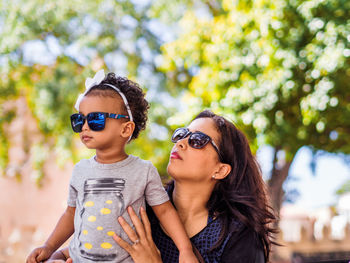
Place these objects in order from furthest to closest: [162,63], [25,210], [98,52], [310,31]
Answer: [25,210] < [98,52] < [162,63] < [310,31]

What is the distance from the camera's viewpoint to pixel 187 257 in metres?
2.08

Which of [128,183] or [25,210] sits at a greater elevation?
[128,183]

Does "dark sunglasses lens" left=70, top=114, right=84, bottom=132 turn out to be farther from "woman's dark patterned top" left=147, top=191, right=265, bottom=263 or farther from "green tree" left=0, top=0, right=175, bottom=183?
"green tree" left=0, top=0, right=175, bottom=183

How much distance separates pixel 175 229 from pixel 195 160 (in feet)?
1.52

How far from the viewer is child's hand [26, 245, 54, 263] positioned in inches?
91.7

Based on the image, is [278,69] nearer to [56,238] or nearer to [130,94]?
[130,94]

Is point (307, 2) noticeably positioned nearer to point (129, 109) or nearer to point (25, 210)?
point (129, 109)

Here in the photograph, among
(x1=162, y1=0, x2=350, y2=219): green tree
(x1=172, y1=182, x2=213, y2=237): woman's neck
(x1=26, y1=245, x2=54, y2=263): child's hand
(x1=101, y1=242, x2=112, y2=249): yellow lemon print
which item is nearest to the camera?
(x1=101, y1=242, x2=112, y2=249): yellow lemon print

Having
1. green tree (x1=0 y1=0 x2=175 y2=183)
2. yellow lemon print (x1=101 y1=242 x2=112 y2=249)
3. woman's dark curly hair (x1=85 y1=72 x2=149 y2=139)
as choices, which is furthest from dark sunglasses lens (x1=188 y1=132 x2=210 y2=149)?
green tree (x1=0 y1=0 x2=175 y2=183)

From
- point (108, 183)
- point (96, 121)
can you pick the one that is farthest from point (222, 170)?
point (96, 121)

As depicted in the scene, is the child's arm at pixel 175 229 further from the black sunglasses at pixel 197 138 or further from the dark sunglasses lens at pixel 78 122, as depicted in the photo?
the dark sunglasses lens at pixel 78 122

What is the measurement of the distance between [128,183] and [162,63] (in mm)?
6995

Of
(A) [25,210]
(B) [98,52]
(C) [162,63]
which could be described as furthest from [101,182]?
(A) [25,210]

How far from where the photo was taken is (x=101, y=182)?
212 centimetres
